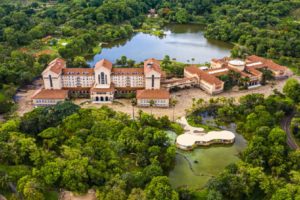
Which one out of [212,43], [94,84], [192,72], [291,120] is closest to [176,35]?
[212,43]

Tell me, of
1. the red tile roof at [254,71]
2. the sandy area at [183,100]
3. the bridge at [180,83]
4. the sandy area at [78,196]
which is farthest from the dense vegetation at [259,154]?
the sandy area at [78,196]

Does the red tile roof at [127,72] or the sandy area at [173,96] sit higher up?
the red tile roof at [127,72]

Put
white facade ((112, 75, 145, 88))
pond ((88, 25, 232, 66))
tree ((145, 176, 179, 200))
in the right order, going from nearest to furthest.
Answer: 1. tree ((145, 176, 179, 200))
2. white facade ((112, 75, 145, 88))
3. pond ((88, 25, 232, 66))

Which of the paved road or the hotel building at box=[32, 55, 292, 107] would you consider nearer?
the paved road

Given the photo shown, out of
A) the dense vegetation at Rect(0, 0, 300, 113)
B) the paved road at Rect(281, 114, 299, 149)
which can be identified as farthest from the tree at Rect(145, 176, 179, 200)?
the dense vegetation at Rect(0, 0, 300, 113)

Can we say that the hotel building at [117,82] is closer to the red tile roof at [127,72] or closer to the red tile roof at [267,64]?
the red tile roof at [127,72]

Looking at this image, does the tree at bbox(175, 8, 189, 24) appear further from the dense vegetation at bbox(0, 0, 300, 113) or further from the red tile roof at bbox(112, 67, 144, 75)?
the red tile roof at bbox(112, 67, 144, 75)
